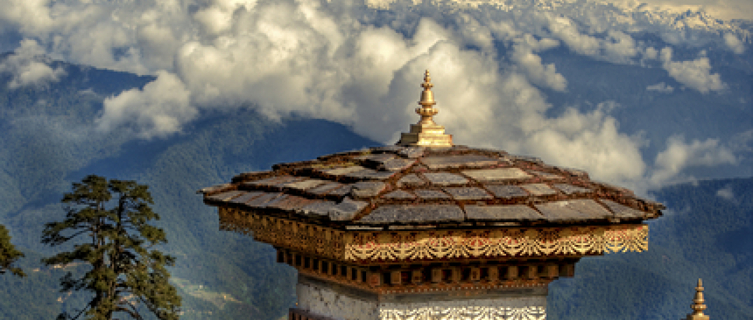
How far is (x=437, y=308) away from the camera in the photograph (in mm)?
6957

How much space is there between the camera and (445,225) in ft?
20.4

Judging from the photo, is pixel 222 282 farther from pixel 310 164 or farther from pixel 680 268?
pixel 310 164

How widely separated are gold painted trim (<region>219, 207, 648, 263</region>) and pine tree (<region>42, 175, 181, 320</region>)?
8.18 meters

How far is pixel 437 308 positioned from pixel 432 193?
109cm

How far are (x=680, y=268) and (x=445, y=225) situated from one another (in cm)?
16516

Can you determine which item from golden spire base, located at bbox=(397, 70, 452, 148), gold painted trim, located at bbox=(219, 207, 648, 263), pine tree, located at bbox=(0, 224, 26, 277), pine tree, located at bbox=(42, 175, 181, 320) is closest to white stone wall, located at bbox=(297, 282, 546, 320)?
gold painted trim, located at bbox=(219, 207, 648, 263)

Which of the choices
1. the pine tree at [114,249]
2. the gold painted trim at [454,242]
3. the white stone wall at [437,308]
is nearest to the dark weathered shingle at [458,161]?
the gold painted trim at [454,242]

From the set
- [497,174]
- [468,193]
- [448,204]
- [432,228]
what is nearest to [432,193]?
[448,204]

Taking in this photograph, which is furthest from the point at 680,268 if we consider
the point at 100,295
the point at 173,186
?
the point at 100,295

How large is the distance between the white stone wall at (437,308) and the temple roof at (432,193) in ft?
3.25

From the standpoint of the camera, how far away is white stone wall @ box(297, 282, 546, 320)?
686 cm

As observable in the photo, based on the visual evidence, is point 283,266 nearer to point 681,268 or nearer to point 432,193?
point 681,268

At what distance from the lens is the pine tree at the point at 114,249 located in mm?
14188

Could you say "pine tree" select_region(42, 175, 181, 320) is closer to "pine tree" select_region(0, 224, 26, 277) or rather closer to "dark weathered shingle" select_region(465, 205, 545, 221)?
"pine tree" select_region(0, 224, 26, 277)
